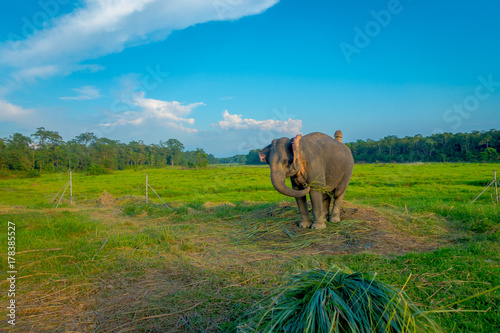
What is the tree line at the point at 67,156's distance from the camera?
147 ft

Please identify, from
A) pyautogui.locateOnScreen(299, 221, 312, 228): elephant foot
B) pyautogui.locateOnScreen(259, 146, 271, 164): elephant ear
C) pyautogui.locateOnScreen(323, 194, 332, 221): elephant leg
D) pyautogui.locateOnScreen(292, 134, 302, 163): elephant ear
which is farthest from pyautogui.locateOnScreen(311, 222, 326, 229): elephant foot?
pyautogui.locateOnScreen(259, 146, 271, 164): elephant ear

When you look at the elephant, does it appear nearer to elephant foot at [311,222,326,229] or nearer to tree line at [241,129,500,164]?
elephant foot at [311,222,326,229]

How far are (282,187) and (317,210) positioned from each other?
149 cm

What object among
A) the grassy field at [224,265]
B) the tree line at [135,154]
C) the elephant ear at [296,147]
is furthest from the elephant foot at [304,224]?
the tree line at [135,154]

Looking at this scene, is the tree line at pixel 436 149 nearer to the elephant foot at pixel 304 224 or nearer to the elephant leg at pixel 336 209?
the elephant leg at pixel 336 209

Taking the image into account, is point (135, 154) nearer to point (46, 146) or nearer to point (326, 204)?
point (46, 146)

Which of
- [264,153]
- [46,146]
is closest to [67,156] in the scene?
[46,146]

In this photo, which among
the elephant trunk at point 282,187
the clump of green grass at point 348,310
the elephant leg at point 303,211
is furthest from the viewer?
the elephant leg at point 303,211

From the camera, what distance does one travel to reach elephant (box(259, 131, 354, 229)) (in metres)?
6.36

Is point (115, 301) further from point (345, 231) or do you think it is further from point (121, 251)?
point (345, 231)

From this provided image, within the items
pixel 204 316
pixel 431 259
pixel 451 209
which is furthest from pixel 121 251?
pixel 451 209

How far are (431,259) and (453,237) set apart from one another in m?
2.45

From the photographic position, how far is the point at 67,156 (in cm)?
5400

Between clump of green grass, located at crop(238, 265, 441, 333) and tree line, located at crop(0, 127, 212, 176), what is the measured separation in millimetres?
48241
